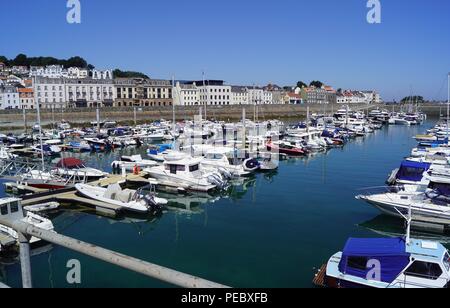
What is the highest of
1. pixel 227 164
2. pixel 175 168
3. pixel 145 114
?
pixel 145 114

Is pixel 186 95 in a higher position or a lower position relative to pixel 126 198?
higher

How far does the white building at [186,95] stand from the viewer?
120 m

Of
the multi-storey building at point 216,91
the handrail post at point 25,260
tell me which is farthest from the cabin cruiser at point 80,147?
the multi-storey building at point 216,91

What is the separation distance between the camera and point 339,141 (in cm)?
4869

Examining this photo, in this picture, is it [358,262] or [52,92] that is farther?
[52,92]

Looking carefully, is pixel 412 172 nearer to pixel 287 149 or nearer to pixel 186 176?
pixel 186 176

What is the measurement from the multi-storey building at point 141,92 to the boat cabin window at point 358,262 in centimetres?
10486

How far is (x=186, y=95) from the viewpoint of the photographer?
122 metres

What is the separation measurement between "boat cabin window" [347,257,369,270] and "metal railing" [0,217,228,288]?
9.63m

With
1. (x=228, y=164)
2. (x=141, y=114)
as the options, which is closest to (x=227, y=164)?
(x=228, y=164)

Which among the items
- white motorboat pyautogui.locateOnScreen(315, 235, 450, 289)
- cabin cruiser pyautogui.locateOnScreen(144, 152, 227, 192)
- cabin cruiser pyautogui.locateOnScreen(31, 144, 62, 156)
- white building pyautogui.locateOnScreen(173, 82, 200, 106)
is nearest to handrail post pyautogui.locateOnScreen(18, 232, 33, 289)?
white motorboat pyautogui.locateOnScreen(315, 235, 450, 289)

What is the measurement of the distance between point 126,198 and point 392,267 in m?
13.4

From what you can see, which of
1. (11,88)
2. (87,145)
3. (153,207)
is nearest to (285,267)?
(153,207)
